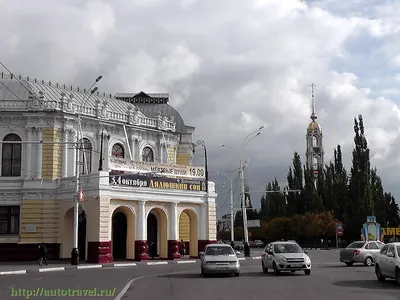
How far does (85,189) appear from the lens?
42188mm

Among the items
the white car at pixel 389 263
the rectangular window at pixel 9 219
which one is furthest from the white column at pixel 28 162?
the white car at pixel 389 263

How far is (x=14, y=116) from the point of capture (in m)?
46.6

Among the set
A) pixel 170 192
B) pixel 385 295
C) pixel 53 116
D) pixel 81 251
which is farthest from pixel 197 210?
pixel 385 295

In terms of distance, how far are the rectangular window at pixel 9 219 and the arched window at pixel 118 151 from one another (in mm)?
9608

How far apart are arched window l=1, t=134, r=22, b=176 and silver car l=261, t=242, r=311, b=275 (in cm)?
2729

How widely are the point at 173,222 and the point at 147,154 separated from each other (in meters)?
9.89

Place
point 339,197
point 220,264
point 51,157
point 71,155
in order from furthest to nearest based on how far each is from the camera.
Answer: point 339,197 → point 71,155 → point 51,157 → point 220,264

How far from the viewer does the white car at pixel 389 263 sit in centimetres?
2048

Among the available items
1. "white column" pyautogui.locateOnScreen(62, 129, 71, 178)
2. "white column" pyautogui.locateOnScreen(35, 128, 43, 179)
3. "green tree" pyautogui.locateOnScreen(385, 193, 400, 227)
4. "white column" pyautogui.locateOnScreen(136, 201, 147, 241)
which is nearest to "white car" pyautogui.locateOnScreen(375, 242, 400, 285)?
"white column" pyautogui.locateOnScreen(136, 201, 147, 241)

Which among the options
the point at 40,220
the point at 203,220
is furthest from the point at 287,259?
the point at 40,220

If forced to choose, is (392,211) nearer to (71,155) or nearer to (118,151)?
(118,151)

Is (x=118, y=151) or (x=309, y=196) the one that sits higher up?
(x=118, y=151)

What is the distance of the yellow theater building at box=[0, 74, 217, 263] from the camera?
43031 millimetres

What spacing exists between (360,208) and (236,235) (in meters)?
50.9
